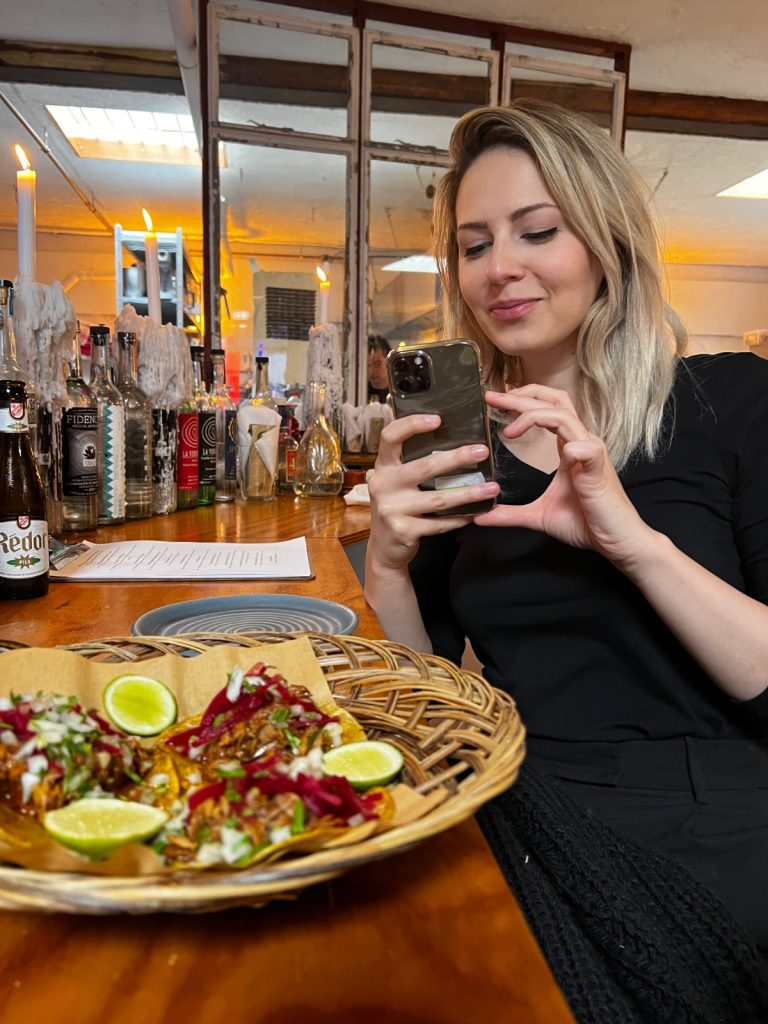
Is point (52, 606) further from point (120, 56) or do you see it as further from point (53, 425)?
point (120, 56)

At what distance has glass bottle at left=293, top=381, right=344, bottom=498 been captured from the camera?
2.30 meters


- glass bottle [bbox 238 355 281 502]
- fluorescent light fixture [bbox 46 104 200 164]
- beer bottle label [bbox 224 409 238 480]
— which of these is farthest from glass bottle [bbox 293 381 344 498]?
A: fluorescent light fixture [bbox 46 104 200 164]

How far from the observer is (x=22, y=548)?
3.20ft

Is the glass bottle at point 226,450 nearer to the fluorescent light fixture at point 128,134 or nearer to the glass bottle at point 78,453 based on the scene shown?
the glass bottle at point 78,453

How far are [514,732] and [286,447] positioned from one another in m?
1.97

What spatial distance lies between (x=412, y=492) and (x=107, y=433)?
2.57 ft

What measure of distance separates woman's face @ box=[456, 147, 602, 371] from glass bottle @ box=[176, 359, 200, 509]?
2.87 feet

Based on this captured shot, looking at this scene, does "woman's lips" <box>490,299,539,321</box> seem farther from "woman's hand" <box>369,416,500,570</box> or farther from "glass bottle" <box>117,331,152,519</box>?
"glass bottle" <box>117,331,152,519</box>

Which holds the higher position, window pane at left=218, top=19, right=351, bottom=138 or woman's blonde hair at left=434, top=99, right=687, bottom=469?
window pane at left=218, top=19, right=351, bottom=138

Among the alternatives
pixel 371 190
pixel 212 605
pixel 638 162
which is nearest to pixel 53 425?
pixel 212 605

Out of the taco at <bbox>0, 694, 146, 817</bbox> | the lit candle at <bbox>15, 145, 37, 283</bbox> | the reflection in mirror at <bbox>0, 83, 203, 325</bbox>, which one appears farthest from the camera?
the reflection in mirror at <bbox>0, 83, 203, 325</bbox>

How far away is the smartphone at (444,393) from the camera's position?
0.89 m

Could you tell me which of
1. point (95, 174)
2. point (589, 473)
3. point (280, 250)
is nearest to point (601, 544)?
point (589, 473)

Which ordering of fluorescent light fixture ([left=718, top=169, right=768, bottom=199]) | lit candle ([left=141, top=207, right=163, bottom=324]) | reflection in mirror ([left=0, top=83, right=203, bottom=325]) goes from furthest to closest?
fluorescent light fixture ([left=718, top=169, right=768, bottom=199])
reflection in mirror ([left=0, top=83, right=203, bottom=325])
lit candle ([left=141, top=207, right=163, bottom=324])
